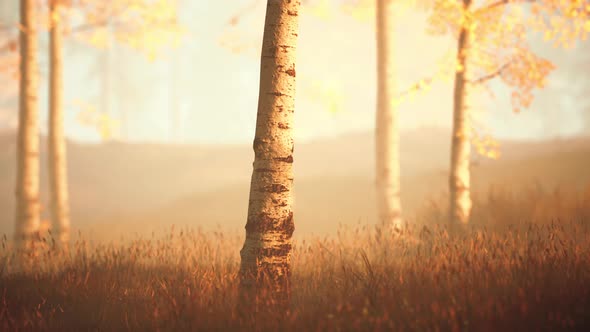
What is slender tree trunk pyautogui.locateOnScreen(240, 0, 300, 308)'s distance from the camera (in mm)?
3648

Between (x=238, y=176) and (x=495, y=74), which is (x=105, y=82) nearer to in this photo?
(x=238, y=176)

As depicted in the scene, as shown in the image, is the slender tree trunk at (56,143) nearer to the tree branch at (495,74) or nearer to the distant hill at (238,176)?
the distant hill at (238,176)

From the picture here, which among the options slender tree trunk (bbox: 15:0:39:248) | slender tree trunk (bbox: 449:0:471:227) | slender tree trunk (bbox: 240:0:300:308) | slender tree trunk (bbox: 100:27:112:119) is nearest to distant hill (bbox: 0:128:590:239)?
slender tree trunk (bbox: 449:0:471:227)

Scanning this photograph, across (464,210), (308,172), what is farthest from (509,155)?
(464,210)

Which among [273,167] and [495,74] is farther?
[495,74]

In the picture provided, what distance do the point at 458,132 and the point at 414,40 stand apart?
30.5m

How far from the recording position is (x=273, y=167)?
144 inches

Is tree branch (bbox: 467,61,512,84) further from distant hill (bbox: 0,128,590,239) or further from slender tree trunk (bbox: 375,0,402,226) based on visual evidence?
distant hill (bbox: 0,128,590,239)

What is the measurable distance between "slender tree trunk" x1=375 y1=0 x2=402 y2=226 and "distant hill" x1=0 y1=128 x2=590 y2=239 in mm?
1893

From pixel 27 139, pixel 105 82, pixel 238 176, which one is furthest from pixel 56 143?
pixel 105 82

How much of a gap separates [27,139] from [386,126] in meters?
6.56

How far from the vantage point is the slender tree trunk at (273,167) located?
144 inches

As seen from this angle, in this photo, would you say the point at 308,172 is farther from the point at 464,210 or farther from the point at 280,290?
the point at 280,290

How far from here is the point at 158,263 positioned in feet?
17.4
